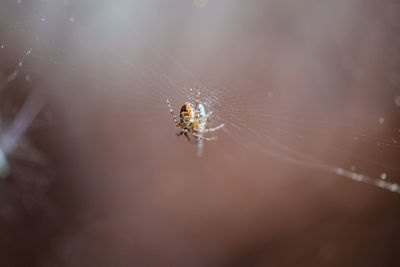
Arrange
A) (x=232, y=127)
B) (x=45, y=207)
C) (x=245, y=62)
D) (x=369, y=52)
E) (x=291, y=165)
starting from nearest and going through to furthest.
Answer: (x=232, y=127) → (x=369, y=52) → (x=245, y=62) → (x=291, y=165) → (x=45, y=207)

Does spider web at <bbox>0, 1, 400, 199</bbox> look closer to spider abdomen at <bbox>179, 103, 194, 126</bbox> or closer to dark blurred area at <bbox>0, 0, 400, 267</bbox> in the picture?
dark blurred area at <bbox>0, 0, 400, 267</bbox>

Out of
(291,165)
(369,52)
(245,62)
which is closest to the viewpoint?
(369,52)

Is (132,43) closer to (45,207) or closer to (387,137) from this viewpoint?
(45,207)

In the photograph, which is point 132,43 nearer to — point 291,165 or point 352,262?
point 291,165

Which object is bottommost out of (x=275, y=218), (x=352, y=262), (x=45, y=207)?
(x=45, y=207)

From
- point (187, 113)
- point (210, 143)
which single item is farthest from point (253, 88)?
point (187, 113)

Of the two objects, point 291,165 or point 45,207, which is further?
point 45,207

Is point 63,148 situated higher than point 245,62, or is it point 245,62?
point 245,62

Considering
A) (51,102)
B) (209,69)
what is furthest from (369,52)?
(51,102)
